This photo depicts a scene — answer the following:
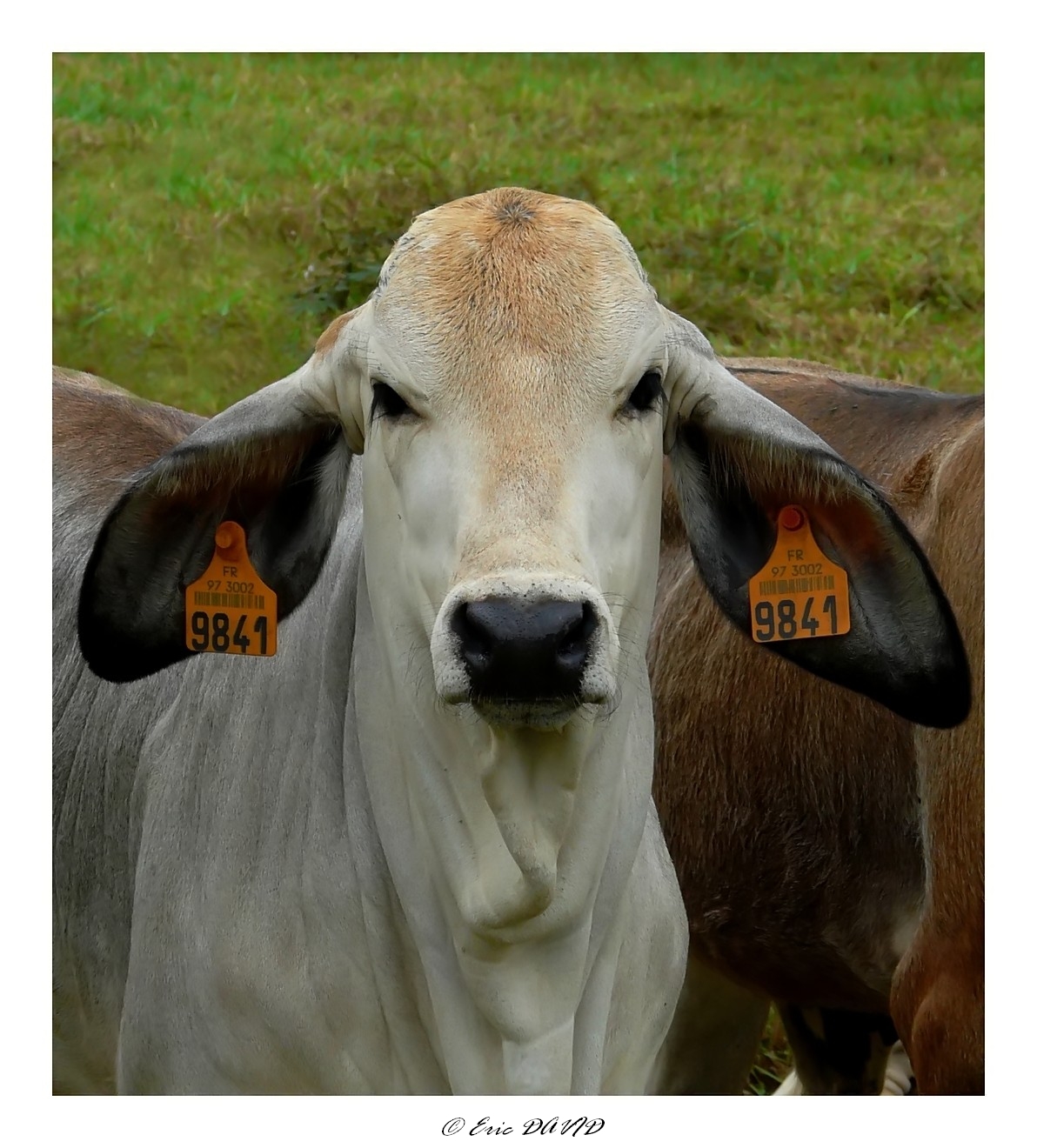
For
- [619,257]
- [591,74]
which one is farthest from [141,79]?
[619,257]

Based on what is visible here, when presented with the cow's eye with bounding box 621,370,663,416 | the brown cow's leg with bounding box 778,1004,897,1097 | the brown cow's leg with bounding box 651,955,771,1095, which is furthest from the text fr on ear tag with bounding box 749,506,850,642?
the brown cow's leg with bounding box 778,1004,897,1097

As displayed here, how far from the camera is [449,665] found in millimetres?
3105

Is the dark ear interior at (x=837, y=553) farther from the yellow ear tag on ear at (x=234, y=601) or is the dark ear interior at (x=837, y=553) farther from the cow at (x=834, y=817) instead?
the yellow ear tag on ear at (x=234, y=601)

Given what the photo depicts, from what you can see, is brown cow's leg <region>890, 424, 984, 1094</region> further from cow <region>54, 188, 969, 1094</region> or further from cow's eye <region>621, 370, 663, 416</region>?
cow's eye <region>621, 370, 663, 416</region>

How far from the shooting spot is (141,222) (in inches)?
321

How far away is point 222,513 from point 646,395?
2.91 feet

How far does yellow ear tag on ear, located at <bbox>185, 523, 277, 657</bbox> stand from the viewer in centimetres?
388

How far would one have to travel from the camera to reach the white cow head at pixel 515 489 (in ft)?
10.3

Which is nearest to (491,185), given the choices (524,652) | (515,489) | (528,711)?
(515,489)

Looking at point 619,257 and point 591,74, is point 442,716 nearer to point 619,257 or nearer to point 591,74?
point 619,257

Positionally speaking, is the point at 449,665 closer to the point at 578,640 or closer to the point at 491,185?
the point at 578,640

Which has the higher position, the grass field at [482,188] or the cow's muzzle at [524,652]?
the grass field at [482,188]

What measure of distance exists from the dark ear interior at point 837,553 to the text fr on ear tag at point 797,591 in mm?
24

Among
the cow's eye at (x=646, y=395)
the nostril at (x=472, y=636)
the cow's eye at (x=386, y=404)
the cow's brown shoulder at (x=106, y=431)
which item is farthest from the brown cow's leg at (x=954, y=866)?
the cow's brown shoulder at (x=106, y=431)
